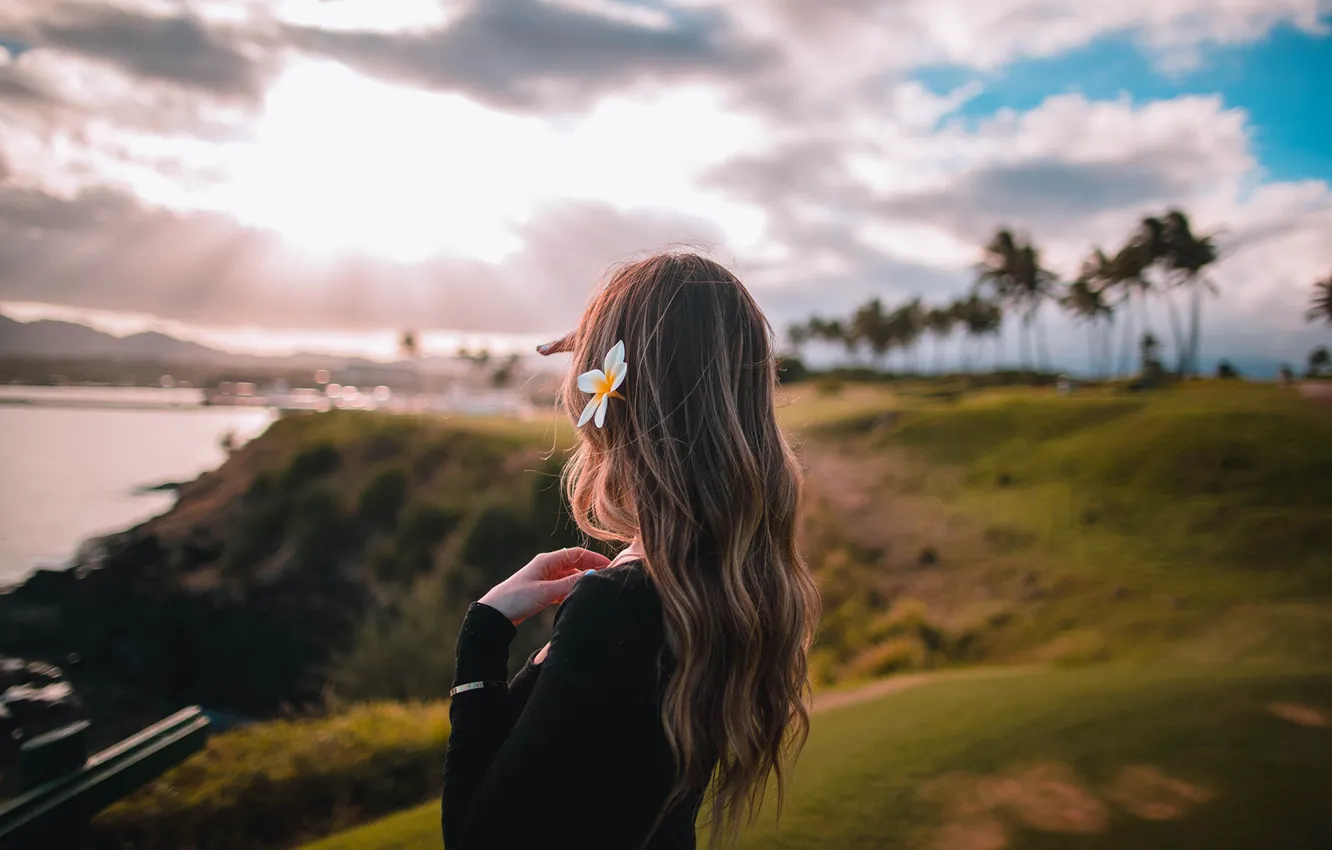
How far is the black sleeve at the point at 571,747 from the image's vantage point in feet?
4.90

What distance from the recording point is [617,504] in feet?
6.19

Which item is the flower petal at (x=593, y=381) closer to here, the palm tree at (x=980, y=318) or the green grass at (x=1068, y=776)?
the green grass at (x=1068, y=776)

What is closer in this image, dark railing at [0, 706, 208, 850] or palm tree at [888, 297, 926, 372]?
dark railing at [0, 706, 208, 850]

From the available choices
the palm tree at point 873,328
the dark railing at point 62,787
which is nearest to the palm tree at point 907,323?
the palm tree at point 873,328

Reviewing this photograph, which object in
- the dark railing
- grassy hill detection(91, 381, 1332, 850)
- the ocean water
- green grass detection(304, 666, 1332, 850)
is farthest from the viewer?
the ocean water

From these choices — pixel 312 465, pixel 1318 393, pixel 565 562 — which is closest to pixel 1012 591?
pixel 1318 393

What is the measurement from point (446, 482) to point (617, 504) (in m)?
28.2

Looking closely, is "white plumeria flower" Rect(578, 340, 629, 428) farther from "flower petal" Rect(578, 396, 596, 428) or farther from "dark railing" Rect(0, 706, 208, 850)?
"dark railing" Rect(0, 706, 208, 850)

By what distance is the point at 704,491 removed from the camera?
5.64 feet

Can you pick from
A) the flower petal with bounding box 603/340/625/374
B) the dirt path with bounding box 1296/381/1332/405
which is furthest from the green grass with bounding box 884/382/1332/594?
the flower petal with bounding box 603/340/625/374

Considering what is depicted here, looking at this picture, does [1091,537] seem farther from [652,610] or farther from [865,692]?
[652,610]

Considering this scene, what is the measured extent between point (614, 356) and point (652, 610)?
619mm

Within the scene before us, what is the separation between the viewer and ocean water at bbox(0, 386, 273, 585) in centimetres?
743

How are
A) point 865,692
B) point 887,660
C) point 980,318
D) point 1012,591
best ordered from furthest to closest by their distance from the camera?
point 980,318 < point 1012,591 < point 887,660 < point 865,692
